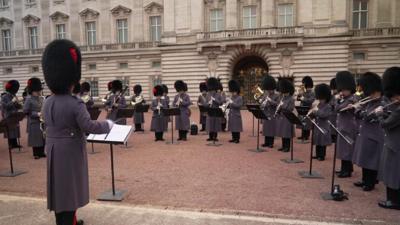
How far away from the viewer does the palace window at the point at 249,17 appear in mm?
26250

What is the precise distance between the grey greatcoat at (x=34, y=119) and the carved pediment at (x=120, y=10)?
79.1 ft

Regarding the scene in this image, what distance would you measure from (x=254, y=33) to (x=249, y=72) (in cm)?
395

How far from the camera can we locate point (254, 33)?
24688 millimetres

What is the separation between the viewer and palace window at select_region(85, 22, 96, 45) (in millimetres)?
32375

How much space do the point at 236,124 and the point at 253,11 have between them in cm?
1820

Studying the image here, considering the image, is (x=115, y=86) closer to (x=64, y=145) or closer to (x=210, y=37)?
(x=64, y=145)

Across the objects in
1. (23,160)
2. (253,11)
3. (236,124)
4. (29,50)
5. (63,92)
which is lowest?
Answer: (23,160)

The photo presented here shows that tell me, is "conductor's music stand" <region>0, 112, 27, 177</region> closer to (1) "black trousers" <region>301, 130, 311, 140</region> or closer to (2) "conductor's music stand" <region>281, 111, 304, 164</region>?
(2) "conductor's music stand" <region>281, 111, 304, 164</region>

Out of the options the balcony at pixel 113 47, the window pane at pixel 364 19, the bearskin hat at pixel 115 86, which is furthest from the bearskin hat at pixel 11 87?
the window pane at pixel 364 19

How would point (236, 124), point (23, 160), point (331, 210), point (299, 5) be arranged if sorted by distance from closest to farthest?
point (331, 210), point (23, 160), point (236, 124), point (299, 5)

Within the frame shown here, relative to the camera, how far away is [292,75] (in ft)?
82.3

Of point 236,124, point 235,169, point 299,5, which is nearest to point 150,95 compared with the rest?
point 299,5

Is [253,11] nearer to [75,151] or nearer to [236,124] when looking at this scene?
[236,124]

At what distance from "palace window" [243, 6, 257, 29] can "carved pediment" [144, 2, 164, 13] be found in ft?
27.3
